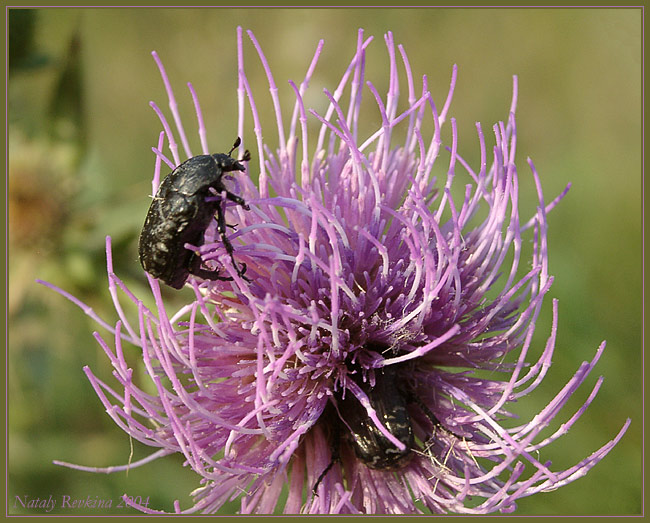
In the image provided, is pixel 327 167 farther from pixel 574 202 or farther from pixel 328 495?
pixel 574 202

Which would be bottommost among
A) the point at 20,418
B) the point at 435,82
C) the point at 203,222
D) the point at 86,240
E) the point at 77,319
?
the point at 20,418

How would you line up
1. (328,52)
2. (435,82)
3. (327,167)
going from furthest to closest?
(435,82) → (328,52) → (327,167)

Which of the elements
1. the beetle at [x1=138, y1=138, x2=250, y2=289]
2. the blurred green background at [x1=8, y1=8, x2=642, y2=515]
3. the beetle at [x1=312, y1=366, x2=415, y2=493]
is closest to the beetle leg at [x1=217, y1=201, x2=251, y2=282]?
the beetle at [x1=138, y1=138, x2=250, y2=289]

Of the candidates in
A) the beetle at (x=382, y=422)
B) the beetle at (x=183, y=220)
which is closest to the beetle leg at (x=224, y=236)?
the beetle at (x=183, y=220)

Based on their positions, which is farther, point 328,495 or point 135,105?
point 135,105

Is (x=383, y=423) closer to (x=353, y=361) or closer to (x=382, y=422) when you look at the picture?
(x=382, y=422)

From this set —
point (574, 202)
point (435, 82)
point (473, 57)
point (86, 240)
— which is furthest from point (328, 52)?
point (86, 240)

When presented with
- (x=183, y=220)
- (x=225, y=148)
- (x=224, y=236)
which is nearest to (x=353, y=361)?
(x=224, y=236)

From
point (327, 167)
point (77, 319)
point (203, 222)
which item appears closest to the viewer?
point (203, 222)

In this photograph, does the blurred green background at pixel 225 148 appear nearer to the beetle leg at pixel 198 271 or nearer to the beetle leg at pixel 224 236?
the beetle leg at pixel 198 271
